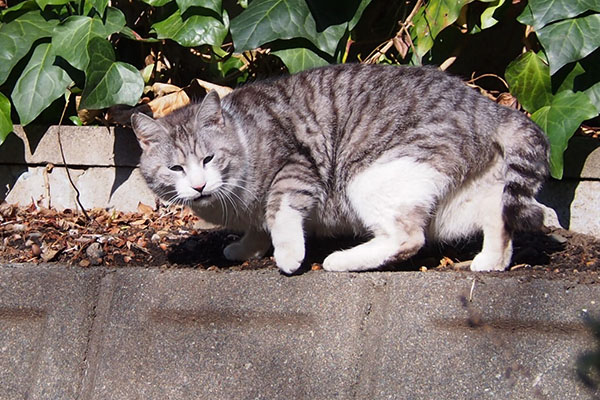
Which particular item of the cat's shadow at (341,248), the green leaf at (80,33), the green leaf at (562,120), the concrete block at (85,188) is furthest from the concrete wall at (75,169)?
the green leaf at (562,120)

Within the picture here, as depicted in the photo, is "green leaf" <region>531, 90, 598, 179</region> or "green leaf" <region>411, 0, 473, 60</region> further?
"green leaf" <region>411, 0, 473, 60</region>

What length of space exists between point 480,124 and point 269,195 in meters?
0.86

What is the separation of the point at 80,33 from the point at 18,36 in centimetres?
39

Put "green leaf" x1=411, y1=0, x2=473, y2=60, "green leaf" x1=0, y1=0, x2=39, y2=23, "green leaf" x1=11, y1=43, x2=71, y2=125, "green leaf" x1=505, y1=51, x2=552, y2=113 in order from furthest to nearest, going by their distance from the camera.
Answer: "green leaf" x1=0, y1=0, x2=39, y2=23, "green leaf" x1=11, y1=43, x2=71, y2=125, "green leaf" x1=411, y1=0, x2=473, y2=60, "green leaf" x1=505, y1=51, x2=552, y2=113

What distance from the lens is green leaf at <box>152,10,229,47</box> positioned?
341 cm

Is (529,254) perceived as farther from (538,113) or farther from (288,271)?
(288,271)

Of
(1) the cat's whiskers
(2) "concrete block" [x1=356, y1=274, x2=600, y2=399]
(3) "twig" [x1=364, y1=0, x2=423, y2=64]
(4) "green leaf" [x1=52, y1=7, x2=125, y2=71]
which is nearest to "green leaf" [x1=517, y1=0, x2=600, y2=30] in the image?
(3) "twig" [x1=364, y1=0, x2=423, y2=64]

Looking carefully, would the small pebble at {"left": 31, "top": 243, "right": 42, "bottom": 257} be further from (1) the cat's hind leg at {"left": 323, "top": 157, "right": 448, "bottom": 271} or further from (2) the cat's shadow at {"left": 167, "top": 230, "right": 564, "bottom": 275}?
(1) the cat's hind leg at {"left": 323, "top": 157, "right": 448, "bottom": 271}

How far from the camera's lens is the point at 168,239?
3334 mm

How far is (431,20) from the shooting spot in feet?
11.0

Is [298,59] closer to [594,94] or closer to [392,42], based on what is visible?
[392,42]

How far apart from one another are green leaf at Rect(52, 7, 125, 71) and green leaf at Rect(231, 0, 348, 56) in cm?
62

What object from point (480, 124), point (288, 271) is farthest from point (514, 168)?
point (288, 271)

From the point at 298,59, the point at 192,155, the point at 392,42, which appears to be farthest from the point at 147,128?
the point at 392,42
